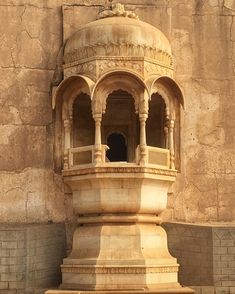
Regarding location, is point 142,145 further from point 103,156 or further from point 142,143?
point 103,156

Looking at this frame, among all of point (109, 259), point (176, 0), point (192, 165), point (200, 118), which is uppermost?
point (176, 0)

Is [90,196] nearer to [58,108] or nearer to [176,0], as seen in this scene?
[58,108]

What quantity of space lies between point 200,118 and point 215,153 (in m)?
0.77

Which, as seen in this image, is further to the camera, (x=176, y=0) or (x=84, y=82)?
(x=176, y=0)

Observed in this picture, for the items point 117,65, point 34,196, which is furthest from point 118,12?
point 34,196

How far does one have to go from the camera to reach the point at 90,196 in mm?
11227

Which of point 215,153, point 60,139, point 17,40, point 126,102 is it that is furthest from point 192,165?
point 17,40

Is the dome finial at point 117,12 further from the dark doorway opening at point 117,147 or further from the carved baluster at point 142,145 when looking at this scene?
the dark doorway opening at point 117,147

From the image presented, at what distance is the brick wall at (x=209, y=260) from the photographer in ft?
37.0

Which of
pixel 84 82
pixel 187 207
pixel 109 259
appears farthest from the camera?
pixel 187 207

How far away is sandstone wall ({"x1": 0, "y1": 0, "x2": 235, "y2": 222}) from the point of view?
A: 1197 cm

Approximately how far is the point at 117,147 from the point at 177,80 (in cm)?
183

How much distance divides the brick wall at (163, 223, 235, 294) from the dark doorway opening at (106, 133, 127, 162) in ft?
7.02

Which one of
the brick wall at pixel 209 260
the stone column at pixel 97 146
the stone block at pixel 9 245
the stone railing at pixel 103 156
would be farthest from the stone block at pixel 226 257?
the stone block at pixel 9 245
